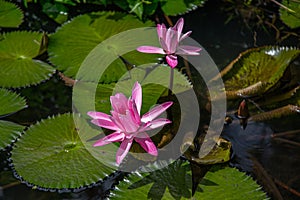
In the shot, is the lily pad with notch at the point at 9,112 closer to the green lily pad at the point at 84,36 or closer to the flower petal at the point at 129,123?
the green lily pad at the point at 84,36

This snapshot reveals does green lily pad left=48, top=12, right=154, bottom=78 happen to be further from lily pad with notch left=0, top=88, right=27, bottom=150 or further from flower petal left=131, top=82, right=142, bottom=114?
flower petal left=131, top=82, right=142, bottom=114

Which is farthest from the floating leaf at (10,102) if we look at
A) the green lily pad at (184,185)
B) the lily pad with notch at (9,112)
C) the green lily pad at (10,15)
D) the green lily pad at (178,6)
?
the green lily pad at (178,6)

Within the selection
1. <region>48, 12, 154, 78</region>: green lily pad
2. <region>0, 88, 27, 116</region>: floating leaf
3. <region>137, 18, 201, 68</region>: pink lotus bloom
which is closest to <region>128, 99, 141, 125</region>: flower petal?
<region>137, 18, 201, 68</region>: pink lotus bloom

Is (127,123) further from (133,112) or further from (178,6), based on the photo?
(178,6)

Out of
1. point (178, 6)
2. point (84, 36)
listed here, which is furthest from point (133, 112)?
point (178, 6)

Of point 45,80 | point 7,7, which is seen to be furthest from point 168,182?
point 7,7

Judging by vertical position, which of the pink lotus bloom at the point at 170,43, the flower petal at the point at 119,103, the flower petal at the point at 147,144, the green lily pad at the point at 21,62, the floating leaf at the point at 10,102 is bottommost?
the floating leaf at the point at 10,102
